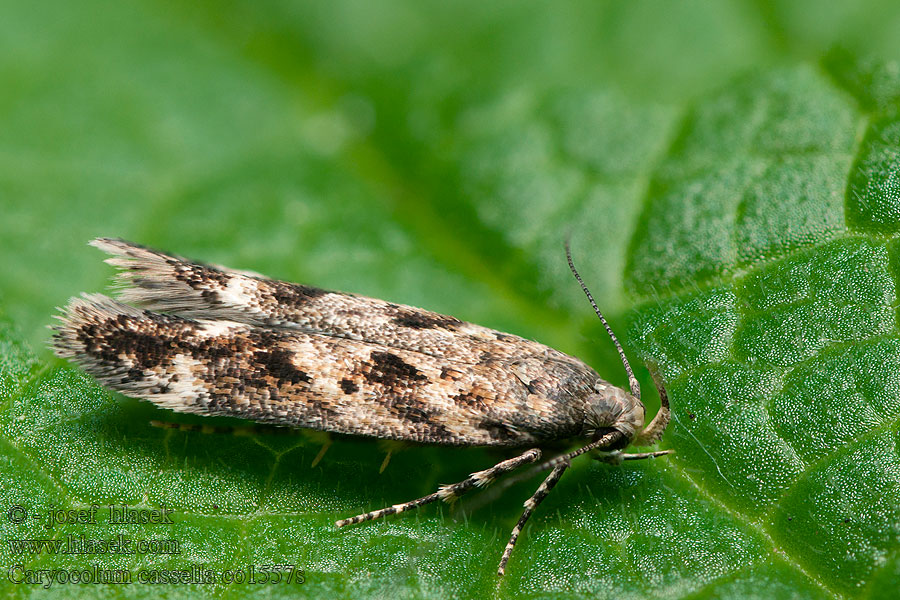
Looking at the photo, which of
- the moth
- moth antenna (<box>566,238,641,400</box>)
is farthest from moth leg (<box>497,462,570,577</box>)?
moth antenna (<box>566,238,641,400</box>)

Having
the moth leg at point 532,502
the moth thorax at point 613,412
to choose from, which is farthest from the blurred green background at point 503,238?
the moth thorax at point 613,412

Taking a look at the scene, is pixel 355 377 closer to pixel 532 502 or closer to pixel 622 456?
pixel 532 502

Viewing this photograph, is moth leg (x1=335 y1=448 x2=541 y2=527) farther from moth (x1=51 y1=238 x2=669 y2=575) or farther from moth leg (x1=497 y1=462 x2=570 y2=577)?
moth leg (x1=497 y1=462 x2=570 y2=577)

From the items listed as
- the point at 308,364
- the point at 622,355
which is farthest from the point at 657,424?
the point at 308,364

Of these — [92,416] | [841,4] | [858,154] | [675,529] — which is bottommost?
[675,529]

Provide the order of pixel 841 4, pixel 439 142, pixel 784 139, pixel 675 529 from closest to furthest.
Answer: pixel 675 529
pixel 784 139
pixel 841 4
pixel 439 142

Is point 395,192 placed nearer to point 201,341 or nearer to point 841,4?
point 201,341

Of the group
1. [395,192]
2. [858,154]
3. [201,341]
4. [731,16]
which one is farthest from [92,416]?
[731,16]
